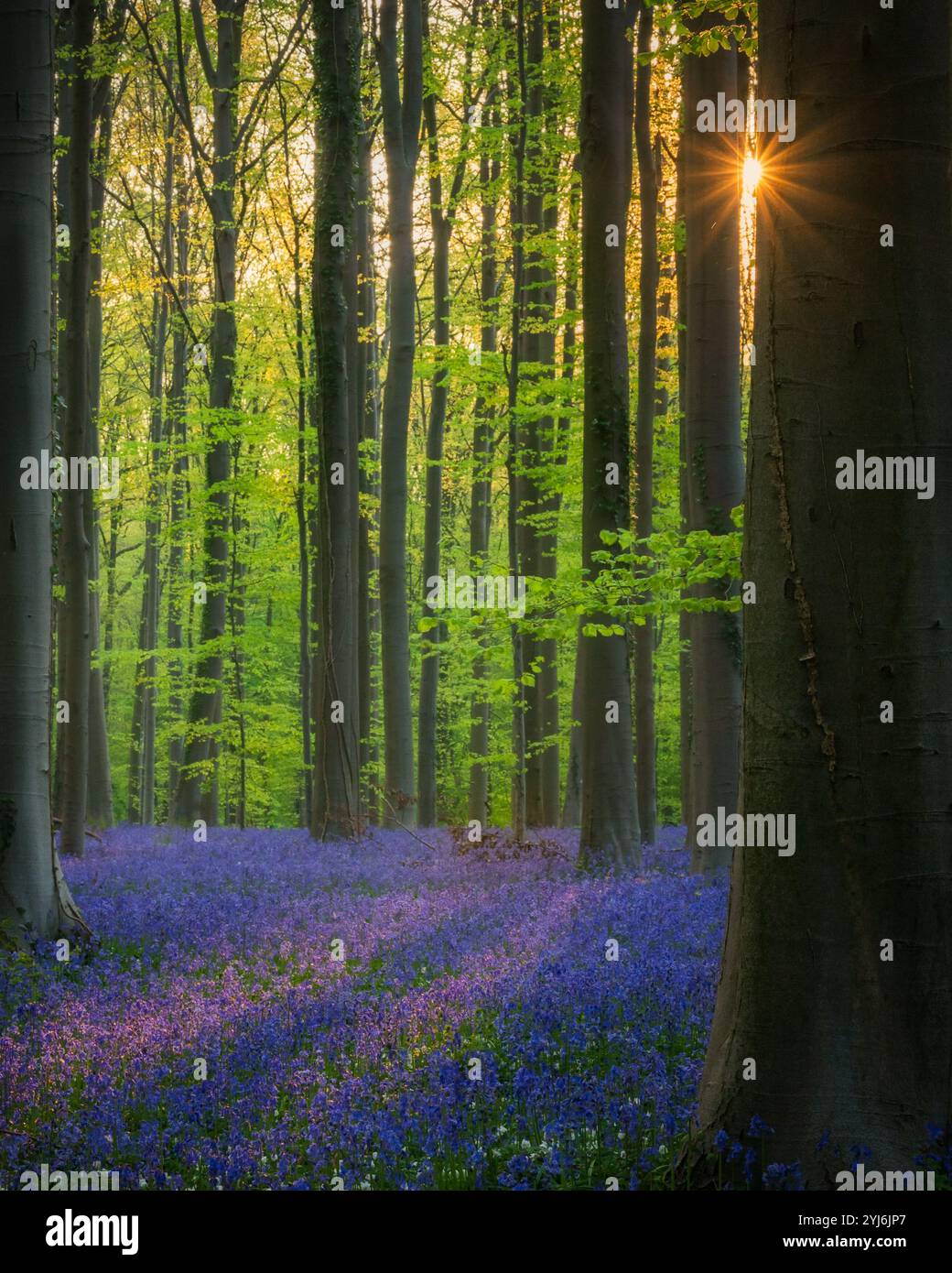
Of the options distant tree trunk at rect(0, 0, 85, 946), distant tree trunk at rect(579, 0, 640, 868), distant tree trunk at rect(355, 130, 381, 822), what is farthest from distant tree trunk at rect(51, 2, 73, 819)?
distant tree trunk at rect(579, 0, 640, 868)

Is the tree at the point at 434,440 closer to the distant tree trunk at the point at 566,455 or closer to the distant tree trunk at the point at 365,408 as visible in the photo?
the distant tree trunk at the point at 365,408

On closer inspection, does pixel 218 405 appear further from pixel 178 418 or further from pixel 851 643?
pixel 851 643

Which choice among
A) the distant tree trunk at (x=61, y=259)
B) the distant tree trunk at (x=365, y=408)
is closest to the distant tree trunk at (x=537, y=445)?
the distant tree trunk at (x=365, y=408)

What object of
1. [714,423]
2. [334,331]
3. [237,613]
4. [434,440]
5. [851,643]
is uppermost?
[434,440]

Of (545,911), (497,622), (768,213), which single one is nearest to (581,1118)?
(768,213)

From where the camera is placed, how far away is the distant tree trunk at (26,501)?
816 cm

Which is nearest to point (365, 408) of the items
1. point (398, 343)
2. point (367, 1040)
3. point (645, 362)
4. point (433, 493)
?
point (433, 493)

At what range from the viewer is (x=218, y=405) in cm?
2205

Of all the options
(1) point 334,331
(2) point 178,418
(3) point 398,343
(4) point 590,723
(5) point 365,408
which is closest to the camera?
(4) point 590,723

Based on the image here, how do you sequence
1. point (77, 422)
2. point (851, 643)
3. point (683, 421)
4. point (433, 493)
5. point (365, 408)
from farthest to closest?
point (365, 408) → point (433, 493) → point (683, 421) → point (77, 422) → point (851, 643)

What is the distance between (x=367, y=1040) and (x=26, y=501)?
4.75m
